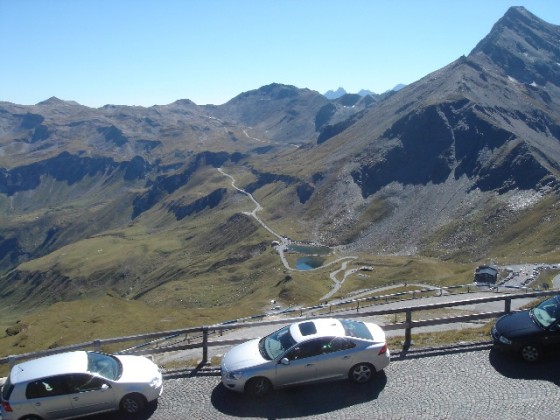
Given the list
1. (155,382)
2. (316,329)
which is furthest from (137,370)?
(316,329)

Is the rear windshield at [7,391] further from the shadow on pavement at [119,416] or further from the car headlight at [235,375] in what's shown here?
the car headlight at [235,375]

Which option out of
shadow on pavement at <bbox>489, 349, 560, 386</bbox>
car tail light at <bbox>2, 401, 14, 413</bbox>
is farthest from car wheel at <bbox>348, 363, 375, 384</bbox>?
car tail light at <bbox>2, 401, 14, 413</bbox>

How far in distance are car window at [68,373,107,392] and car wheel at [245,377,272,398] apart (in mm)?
5645

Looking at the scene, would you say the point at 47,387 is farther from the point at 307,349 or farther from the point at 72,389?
the point at 307,349

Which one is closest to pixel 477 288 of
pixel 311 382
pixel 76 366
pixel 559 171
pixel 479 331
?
pixel 479 331

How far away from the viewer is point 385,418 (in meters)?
18.2

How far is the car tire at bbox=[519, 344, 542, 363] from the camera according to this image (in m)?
20.9

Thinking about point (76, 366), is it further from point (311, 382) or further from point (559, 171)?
point (559, 171)

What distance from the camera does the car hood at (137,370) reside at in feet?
66.1

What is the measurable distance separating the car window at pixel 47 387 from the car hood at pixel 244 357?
6.26 m

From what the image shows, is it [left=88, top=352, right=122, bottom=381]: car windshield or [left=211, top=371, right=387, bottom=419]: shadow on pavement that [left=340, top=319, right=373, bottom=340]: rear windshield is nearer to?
[left=211, top=371, right=387, bottom=419]: shadow on pavement

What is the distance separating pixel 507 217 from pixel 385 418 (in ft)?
555

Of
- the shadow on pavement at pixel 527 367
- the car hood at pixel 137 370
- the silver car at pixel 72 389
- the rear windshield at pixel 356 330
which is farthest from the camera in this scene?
the rear windshield at pixel 356 330

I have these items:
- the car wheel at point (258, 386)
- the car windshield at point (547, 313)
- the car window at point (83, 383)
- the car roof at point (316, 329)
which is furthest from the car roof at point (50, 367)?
the car windshield at point (547, 313)
